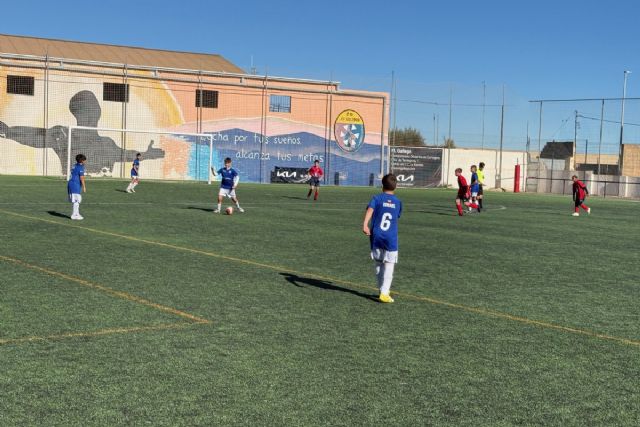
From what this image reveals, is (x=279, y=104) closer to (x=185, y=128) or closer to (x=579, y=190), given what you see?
(x=185, y=128)

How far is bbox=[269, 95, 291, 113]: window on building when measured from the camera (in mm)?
56188

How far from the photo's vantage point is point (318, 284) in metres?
11.4

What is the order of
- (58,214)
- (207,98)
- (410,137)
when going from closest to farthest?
(58,214) → (207,98) → (410,137)

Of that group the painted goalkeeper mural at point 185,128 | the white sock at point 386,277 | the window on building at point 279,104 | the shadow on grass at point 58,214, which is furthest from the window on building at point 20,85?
the white sock at point 386,277

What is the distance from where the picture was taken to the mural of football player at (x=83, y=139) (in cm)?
4731

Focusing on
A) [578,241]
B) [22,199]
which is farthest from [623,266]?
[22,199]

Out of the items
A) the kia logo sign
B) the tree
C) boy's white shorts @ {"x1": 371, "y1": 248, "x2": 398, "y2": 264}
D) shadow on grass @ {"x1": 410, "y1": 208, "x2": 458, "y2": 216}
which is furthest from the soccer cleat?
the tree

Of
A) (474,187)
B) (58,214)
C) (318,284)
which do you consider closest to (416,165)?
(474,187)

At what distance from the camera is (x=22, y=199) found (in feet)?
88.1

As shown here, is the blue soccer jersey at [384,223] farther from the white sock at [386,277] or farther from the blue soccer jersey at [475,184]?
the blue soccer jersey at [475,184]

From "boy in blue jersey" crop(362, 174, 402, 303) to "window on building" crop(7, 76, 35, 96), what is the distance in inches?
1663

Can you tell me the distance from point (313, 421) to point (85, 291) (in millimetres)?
5593

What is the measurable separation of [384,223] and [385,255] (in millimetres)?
421

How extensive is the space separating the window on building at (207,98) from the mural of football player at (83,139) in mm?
5960
